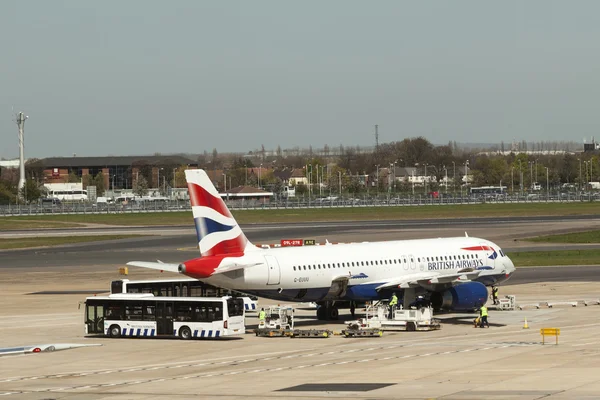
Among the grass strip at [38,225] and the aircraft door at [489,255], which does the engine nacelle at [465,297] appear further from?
the grass strip at [38,225]

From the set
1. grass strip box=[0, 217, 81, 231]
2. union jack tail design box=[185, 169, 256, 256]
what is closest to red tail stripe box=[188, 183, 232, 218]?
union jack tail design box=[185, 169, 256, 256]

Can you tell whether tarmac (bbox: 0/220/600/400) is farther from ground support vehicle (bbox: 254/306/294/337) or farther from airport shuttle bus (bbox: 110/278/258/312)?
airport shuttle bus (bbox: 110/278/258/312)

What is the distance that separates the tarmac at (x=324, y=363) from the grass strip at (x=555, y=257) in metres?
31.3

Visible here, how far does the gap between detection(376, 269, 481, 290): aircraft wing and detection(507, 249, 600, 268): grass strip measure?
3518cm

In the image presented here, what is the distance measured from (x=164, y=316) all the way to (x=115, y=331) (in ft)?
10.9

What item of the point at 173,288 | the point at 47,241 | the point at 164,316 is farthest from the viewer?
the point at 47,241

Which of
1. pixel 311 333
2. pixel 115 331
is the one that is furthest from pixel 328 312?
pixel 115 331

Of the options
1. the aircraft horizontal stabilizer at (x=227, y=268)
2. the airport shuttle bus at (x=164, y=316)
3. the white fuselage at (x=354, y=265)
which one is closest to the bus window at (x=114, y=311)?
the airport shuttle bus at (x=164, y=316)

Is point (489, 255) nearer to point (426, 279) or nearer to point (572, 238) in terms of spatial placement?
point (426, 279)

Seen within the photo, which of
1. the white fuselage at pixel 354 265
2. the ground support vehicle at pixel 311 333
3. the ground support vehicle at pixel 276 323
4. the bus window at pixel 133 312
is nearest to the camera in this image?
the ground support vehicle at pixel 311 333

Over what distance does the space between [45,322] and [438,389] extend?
114 ft

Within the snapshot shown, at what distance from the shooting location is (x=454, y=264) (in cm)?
7125

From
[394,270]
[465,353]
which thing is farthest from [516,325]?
[465,353]

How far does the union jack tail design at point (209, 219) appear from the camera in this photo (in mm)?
60438
